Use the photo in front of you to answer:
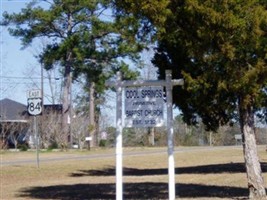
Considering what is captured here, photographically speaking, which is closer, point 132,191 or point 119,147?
point 119,147

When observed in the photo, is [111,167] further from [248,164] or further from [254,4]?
[254,4]

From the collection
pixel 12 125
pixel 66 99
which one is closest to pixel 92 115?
pixel 12 125

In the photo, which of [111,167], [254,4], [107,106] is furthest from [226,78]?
[107,106]

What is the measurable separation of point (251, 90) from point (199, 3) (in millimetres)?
2096

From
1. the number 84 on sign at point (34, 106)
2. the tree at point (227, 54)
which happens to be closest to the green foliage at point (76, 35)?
the number 84 on sign at point (34, 106)

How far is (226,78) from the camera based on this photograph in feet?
40.9

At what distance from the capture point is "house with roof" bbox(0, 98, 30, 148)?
191 feet

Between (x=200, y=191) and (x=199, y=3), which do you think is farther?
(x=200, y=191)

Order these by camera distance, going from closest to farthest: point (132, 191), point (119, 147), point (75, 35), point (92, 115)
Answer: point (119, 147), point (132, 191), point (75, 35), point (92, 115)

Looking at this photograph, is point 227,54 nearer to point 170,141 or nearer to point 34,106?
point 170,141

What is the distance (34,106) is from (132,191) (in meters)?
10.6

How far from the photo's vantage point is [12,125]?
59094mm

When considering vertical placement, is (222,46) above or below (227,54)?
above

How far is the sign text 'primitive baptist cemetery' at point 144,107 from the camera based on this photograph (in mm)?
11961
